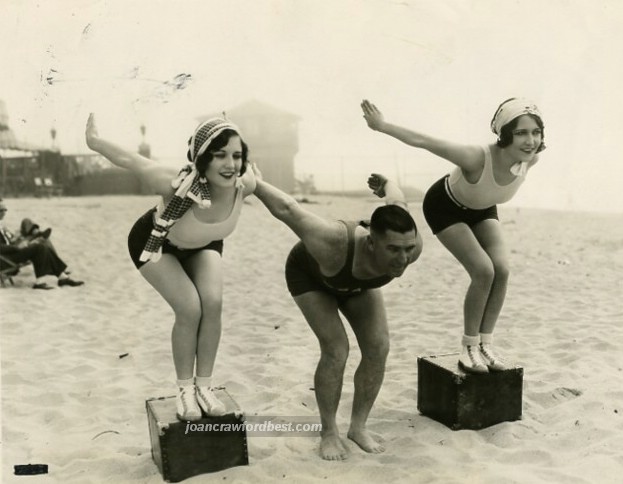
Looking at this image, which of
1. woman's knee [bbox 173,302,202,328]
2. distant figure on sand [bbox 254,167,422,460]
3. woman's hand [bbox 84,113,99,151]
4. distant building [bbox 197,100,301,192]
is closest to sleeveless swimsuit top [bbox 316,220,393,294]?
distant figure on sand [bbox 254,167,422,460]

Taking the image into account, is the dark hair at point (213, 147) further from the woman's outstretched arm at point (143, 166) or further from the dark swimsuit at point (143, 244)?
the dark swimsuit at point (143, 244)

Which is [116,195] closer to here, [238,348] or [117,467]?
[238,348]

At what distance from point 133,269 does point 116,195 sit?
3.96 metres

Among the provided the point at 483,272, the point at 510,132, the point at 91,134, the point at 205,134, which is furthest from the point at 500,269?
the point at 91,134

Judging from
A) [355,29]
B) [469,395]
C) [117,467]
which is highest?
[355,29]

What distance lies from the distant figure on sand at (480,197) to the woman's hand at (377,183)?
0.78 ft

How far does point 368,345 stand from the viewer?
3.41 metres

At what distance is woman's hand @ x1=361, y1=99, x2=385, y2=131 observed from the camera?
3377 mm

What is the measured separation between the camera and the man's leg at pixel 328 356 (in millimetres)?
3285

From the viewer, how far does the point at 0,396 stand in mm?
4379

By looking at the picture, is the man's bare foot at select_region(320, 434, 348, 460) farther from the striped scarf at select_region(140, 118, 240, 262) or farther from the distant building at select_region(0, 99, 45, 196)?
the distant building at select_region(0, 99, 45, 196)

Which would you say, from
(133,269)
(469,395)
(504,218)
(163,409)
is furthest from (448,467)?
(504,218)

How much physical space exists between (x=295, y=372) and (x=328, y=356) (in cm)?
165

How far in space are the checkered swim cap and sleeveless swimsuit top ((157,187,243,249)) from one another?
0.89ft
